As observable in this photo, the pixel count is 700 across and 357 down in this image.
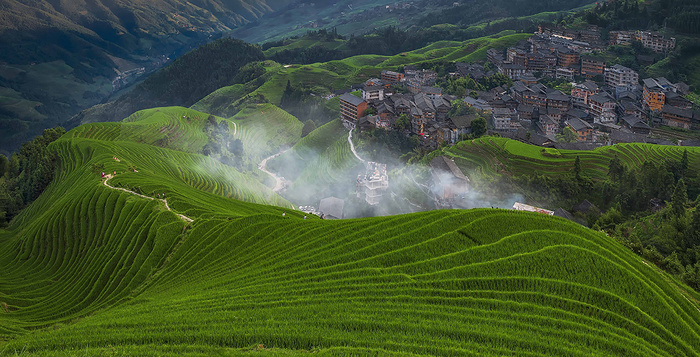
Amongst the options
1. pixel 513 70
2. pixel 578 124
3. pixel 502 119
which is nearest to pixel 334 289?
pixel 502 119

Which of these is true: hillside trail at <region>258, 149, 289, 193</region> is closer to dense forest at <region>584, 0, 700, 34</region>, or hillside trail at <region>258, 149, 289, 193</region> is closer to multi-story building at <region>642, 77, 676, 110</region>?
multi-story building at <region>642, 77, 676, 110</region>

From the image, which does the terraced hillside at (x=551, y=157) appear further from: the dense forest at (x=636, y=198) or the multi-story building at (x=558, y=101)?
the multi-story building at (x=558, y=101)

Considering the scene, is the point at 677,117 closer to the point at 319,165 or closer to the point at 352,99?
the point at 352,99

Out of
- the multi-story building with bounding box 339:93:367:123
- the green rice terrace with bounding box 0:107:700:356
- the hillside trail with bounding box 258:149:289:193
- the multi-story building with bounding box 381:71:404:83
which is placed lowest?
the hillside trail with bounding box 258:149:289:193

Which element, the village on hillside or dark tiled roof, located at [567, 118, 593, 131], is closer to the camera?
dark tiled roof, located at [567, 118, 593, 131]

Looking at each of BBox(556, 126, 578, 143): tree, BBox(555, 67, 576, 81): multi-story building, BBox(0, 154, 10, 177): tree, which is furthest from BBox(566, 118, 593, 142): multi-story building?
BBox(0, 154, 10, 177): tree

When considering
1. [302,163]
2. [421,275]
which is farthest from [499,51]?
[421,275]
